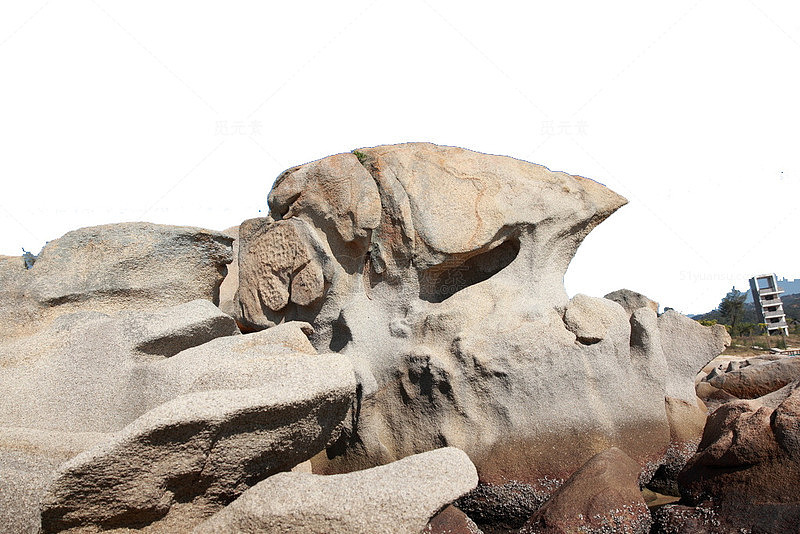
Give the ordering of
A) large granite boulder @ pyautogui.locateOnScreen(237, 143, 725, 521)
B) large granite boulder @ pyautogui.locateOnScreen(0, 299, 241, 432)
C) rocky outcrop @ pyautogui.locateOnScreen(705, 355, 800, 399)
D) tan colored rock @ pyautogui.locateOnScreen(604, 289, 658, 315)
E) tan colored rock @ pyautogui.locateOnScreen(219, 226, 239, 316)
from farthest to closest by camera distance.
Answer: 1. rocky outcrop @ pyautogui.locateOnScreen(705, 355, 800, 399)
2. tan colored rock @ pyautogui.locateOnScreen(219, 226, 239, 316)
3. tan colored rock @ pyautogui.locateOnScreen(604, 289, 658, 315)
4. large granite boulder @ pyautogui.locateOnScreen(237, 143, 725, 521)
5. large granite boulder @ pyautogui.locateOnScreen(0, 299, 241, 432)

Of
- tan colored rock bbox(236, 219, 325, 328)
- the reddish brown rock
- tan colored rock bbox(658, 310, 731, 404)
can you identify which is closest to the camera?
the reddish brown rock

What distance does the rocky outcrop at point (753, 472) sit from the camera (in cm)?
327

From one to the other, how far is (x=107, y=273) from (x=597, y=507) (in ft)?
11.8

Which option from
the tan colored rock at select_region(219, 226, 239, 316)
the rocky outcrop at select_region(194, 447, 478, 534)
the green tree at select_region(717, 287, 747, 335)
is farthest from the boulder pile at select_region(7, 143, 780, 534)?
the green tree at select_region(717, 287, 747, 335)

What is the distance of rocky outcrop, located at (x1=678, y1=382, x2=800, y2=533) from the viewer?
3268 mm

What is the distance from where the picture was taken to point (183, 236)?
15.2 ft

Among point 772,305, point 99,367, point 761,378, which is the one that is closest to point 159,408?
point 99,367

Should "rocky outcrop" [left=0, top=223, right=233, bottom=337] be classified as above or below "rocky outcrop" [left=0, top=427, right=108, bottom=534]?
above

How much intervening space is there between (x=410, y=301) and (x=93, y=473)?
8.98 feet

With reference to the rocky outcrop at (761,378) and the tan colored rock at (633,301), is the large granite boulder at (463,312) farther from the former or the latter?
the rocky outcrop at (761,378)

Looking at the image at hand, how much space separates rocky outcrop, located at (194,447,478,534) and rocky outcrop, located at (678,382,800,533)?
5.28 ft

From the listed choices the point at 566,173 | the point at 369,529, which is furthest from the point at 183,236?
the point at 566,173

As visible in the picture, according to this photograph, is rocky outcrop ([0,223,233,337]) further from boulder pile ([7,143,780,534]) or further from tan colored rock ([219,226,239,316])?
tan colored rock ([219,226,239,316])

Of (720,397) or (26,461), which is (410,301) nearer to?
(26,461)
